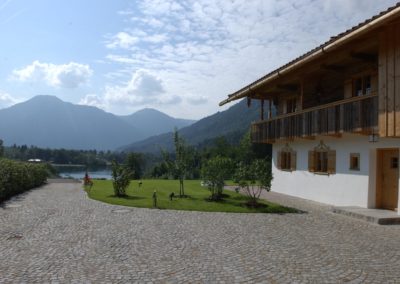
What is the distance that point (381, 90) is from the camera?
42.7ft

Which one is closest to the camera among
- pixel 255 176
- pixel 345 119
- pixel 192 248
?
pixel 192 248

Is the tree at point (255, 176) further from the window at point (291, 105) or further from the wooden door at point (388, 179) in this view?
the window at point (291, 105)

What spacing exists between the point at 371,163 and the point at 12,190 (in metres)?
15.5

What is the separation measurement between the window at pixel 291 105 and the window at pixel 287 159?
1.95 meters

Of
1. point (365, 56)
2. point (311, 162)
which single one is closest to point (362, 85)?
point (365, 56)

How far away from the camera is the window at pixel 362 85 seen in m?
15.9

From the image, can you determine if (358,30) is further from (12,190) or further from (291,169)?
(12,190)

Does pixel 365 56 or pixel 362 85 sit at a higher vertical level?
pixel 365 56

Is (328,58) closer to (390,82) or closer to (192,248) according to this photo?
(390,82)

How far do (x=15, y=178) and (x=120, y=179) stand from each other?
5.08 m

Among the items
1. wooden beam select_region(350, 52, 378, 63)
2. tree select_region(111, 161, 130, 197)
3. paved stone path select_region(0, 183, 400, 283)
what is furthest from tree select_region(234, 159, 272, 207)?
tree select_region(111, 161, 130, 197)

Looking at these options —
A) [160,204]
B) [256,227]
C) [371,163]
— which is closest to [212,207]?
[160,204]

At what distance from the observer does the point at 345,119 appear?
15.0 metres

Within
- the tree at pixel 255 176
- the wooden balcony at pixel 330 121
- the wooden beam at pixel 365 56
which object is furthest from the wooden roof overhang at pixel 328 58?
the tree at pixel 255 176
